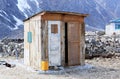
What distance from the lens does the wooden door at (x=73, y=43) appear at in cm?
1520

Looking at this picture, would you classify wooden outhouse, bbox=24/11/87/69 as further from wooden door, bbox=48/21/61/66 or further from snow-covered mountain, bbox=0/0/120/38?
snow-covered mountain, bbox=0/0/120/38

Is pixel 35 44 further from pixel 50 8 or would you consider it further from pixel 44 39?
pixel 50 8

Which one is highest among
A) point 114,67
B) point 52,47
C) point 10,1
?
point 10,1

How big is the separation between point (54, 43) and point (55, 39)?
0.18m

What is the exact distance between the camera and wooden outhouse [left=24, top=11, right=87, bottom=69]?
47.6 feet

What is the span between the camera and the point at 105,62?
1764 centimetres

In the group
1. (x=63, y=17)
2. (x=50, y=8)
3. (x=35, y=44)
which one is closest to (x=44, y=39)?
(x=35, y=44)

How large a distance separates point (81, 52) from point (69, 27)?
138 centimetres

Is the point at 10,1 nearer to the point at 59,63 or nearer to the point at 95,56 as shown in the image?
the point at 95,56

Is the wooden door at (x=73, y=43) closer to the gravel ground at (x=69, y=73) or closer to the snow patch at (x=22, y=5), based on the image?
the gravel ground at (x=69, y=73)

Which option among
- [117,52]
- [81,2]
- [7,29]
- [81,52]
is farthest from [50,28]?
[81,2]

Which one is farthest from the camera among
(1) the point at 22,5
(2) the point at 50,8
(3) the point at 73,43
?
(2) the point at 50,8

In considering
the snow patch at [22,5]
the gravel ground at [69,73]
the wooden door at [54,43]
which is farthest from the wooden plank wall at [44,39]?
the snow patch at [22,5]

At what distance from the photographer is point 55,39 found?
14.7 m
